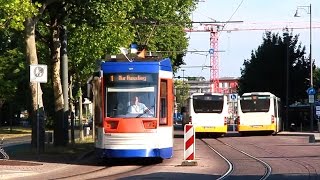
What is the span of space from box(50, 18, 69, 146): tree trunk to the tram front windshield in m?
8.84

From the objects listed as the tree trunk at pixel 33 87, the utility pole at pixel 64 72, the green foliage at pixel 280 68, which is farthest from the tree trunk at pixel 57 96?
the green foliage at pixel 280 68

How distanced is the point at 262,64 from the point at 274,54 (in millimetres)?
1683

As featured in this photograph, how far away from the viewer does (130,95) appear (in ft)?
65.7

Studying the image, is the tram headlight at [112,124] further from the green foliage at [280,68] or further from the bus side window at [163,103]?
the green foliage at [280,68]

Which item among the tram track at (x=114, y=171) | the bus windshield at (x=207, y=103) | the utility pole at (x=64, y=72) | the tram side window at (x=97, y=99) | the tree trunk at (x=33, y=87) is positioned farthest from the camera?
the bus windshield at (x=207, y=103)

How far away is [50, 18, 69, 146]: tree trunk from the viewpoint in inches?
1123

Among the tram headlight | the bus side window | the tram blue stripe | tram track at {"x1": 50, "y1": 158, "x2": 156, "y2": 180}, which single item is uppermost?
the bus side window

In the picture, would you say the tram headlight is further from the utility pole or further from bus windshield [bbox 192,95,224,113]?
bus windshield [bbox 192,95,224,113]

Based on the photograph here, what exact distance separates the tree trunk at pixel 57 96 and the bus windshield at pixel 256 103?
18848 millimetres

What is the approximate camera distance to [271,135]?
46.3 meters

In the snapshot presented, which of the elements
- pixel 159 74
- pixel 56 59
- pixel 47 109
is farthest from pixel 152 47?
pixel 159 74

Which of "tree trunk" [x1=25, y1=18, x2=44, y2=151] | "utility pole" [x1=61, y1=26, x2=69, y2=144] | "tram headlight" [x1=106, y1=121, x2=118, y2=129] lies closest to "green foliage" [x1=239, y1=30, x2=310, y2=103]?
"utility pole" [x1=61, y1=26, x2=69, y2=144]

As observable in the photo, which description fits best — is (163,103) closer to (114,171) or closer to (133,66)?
(133,66)

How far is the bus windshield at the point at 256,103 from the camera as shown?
4459 centimetres
